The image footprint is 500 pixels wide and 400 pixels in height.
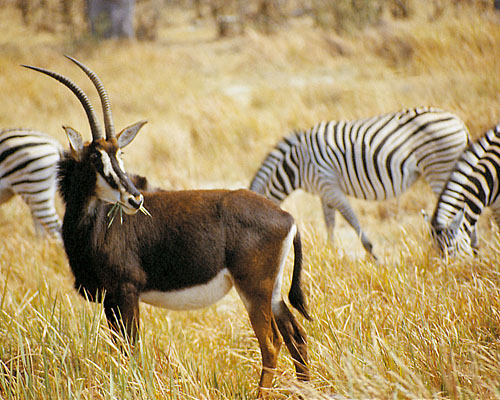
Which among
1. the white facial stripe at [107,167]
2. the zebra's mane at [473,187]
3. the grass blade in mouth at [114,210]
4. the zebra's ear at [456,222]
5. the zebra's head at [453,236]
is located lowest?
the zebra's head at [453,236]

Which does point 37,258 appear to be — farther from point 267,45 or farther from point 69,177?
point 267,45

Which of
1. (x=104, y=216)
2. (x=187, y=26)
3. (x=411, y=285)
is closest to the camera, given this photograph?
(x=104, y=216)

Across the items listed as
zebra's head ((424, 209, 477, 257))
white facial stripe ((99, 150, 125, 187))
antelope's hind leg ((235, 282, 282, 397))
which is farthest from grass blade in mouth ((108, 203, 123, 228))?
zebra's head ((424, 209, 477, 257))

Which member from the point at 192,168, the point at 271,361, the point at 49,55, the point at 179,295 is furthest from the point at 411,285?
the point at 49,55

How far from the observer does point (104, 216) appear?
3180mm

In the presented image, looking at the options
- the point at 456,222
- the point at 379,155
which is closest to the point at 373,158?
the point at 379,155

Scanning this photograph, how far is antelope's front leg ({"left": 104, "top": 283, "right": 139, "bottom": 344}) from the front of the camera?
302cm

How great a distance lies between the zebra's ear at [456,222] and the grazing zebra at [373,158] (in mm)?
1337

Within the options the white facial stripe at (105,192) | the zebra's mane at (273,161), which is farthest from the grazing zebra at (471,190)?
the white facial stripe at (105,192)

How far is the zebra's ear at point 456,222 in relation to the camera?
4230 millimetres

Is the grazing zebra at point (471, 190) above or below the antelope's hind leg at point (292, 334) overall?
above

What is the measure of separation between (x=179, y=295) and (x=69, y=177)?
1017 millimetres

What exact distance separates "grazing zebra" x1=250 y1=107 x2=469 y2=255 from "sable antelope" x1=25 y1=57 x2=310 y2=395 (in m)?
2.72

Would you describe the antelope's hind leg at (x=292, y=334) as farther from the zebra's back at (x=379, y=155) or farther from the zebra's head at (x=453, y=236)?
the zebra's back at (x=379, y=155)
